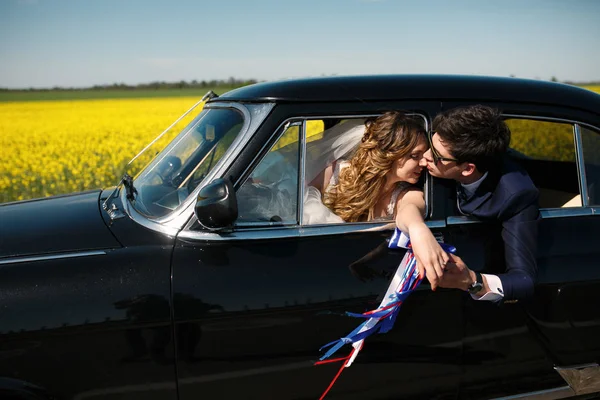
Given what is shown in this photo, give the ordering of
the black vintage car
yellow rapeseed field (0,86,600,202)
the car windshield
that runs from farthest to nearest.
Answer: yellow rapeseed field (0,86,600,202), the car windshield, the black vintage car

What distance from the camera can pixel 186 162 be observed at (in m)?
2.85

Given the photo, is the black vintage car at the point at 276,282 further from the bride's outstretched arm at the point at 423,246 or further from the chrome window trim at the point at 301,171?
the bride's outstretched arm at the point at 423,246

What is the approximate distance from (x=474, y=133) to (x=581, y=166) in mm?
725

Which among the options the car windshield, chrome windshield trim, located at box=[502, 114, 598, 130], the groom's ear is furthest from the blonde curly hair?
the car windshield

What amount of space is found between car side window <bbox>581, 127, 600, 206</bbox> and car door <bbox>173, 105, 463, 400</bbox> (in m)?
0.87

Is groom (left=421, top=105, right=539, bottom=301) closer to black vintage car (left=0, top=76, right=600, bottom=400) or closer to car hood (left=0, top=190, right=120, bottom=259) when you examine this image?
black vintage car (left=0, top=76, right=600, bottom=400)

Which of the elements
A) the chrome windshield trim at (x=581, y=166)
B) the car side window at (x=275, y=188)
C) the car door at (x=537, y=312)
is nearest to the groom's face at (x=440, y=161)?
the car door at (x=537, y=312)

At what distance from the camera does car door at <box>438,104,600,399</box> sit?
246 cm

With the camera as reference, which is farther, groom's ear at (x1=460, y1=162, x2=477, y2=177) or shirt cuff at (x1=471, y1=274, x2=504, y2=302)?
groom's ear at (x1=460, y1=162, x2=477, y2=177)

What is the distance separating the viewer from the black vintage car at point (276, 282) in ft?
7.11

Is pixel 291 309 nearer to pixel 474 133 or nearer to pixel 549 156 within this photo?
pixel 474 133

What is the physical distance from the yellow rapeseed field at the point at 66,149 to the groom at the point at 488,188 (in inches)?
24.6

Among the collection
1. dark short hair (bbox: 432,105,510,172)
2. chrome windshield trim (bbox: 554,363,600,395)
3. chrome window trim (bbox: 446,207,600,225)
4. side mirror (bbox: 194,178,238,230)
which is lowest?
chrome windshield trim (bbox: 554,363,600,395)

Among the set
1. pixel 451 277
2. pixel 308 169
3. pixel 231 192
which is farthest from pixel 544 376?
pixel 231 192
